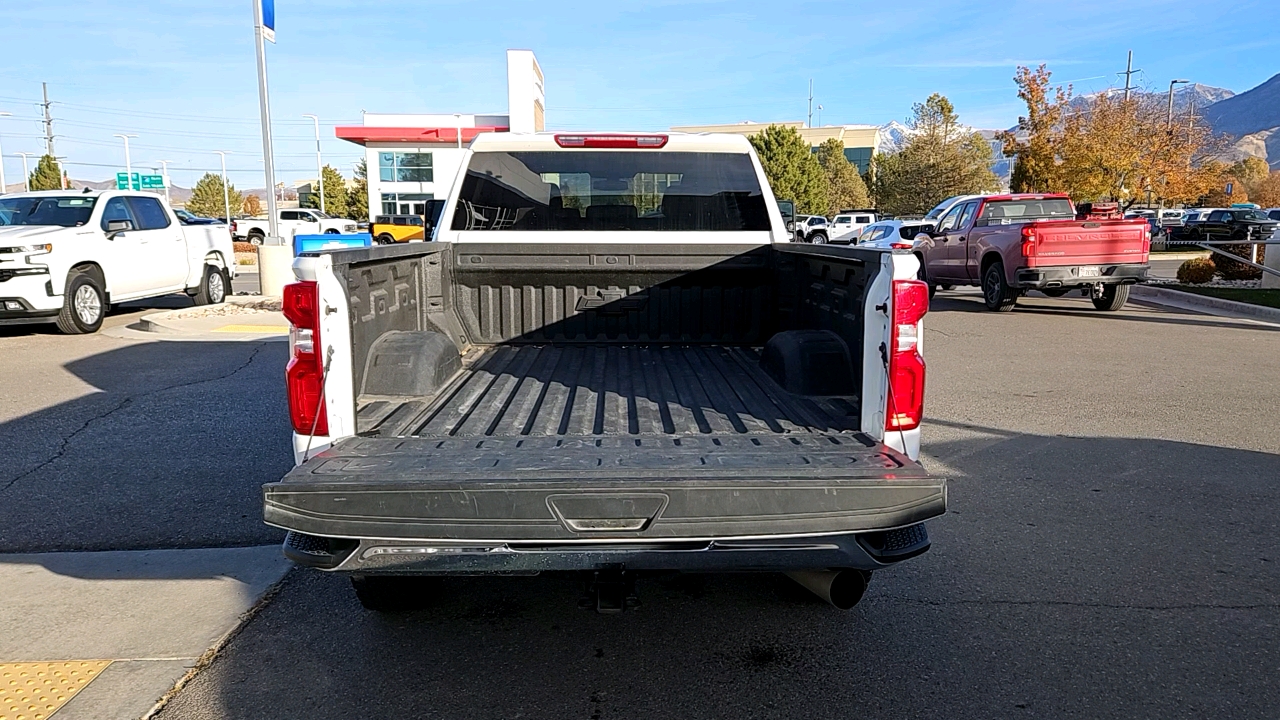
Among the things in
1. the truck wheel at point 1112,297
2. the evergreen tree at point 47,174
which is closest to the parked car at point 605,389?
the truck wheel at point 1112,297

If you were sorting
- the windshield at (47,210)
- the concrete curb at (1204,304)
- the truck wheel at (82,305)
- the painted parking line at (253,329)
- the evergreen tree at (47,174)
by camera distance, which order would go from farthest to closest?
the evergreen tree at (47,174)
the concrete curb at (1204,304)
the painted parking line at (253,329)
the windshield at (47,210)
the truck wheel at (82,305)

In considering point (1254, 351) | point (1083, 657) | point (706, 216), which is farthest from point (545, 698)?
point (1254, 351)

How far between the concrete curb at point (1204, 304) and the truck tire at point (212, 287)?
53.9 ft

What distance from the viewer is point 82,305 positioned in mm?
11586

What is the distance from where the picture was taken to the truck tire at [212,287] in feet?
48.1

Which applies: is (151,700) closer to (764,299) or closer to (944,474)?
(764,299)

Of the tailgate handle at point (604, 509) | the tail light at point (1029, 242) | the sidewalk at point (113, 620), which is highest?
the tail light at point (1029, 242)

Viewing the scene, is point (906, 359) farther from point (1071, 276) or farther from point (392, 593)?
point (1071, 276)

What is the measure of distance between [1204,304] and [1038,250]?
170 inches

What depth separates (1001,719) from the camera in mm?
3012

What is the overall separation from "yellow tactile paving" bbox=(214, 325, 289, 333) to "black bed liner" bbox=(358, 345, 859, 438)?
8.72m

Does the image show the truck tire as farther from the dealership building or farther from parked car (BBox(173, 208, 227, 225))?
the dealership building

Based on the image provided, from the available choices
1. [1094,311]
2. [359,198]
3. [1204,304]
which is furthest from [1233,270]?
[359,198]

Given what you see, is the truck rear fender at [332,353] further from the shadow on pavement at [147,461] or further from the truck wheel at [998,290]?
the truck wheel at [998,290]
